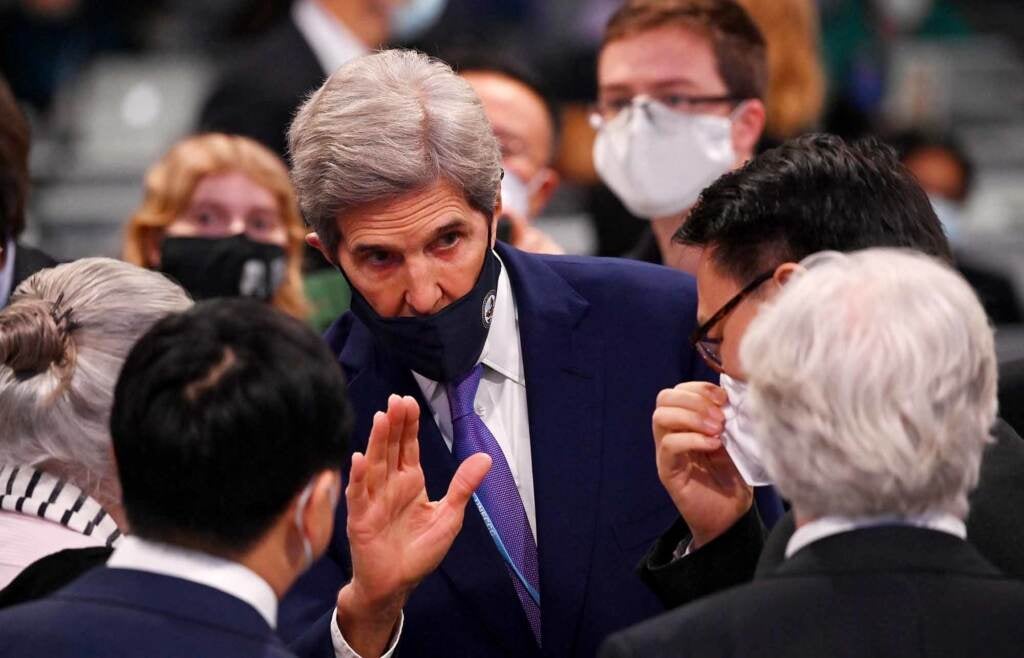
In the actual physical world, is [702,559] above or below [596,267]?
below

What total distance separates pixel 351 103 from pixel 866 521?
1178mm

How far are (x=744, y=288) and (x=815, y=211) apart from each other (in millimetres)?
152

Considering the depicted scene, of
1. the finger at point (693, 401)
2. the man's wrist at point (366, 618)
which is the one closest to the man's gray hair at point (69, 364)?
the man's wrist at point (366, 618)

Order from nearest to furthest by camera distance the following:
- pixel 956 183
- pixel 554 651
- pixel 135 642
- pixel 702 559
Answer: pixel 135 642 < pixel 702 559 < pixel 554 651 < pixel 956 183

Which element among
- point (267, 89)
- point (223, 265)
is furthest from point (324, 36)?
point (223, 265)

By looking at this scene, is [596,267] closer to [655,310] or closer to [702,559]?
[655,310]

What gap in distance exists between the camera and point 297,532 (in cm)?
211

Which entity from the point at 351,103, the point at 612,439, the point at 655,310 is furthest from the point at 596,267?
the point at 351,103

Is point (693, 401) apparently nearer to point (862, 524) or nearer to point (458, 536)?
point (458, 536)

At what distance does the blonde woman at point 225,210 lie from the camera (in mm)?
4504

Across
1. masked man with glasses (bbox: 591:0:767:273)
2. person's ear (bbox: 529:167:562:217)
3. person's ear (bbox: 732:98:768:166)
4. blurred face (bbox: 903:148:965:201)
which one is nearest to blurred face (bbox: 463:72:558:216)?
person's ear (bbox: 529:167:562:217)

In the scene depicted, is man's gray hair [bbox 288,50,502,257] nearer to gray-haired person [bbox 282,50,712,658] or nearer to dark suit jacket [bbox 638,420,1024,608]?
gray-haired person [bbox 282,50,712,658]

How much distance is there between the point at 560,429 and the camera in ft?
9.61

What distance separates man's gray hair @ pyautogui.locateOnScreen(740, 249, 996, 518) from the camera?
2.01 metres
